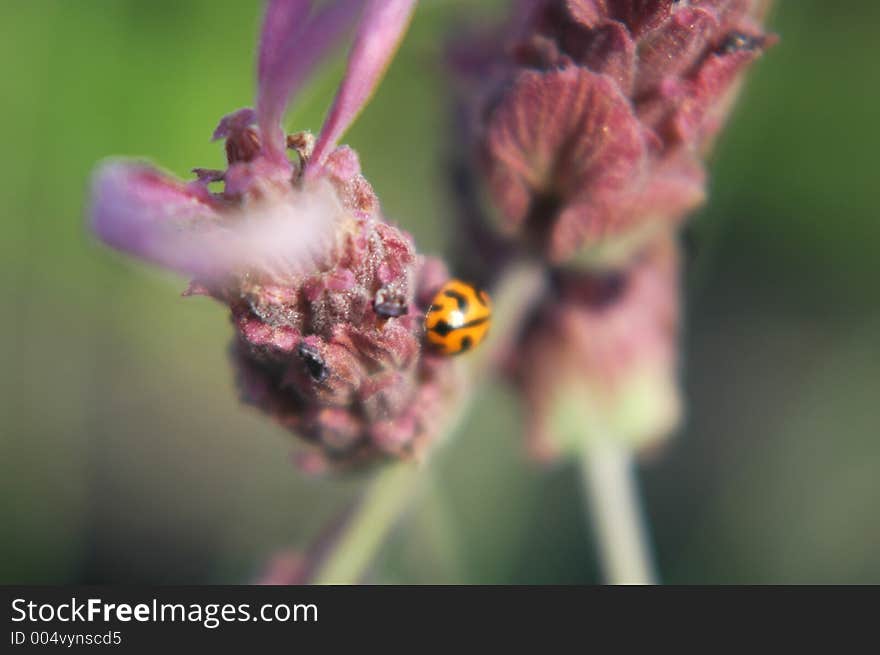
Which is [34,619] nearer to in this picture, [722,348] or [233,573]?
[233,573]

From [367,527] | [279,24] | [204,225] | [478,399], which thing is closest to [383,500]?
[367,527]

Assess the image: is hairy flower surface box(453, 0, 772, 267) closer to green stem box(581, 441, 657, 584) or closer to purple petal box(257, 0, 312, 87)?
purple petal box(257, 0, 312, 87)

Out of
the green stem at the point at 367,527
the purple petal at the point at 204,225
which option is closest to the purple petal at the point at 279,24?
the purple petal at the point at 204,225

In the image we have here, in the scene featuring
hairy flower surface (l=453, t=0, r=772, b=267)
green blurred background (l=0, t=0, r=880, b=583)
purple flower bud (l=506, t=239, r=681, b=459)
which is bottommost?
hairy flower surface (l=453, t=0, r=772, b=267)

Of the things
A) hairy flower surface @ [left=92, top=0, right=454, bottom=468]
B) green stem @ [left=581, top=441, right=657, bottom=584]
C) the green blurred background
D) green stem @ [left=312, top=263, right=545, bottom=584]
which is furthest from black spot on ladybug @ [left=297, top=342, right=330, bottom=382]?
the green blurred background

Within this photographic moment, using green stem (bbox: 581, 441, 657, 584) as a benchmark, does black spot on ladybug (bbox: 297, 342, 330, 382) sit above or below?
below
